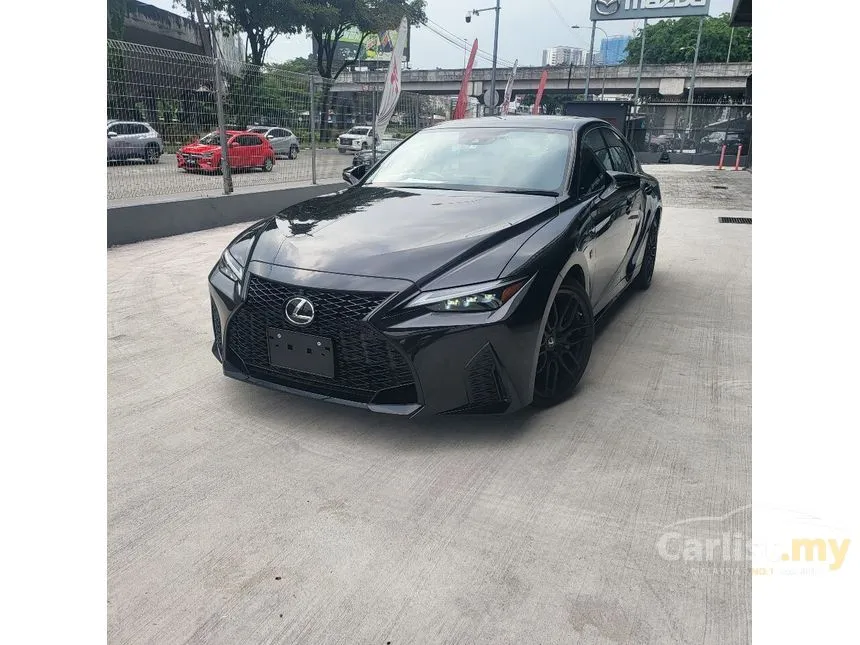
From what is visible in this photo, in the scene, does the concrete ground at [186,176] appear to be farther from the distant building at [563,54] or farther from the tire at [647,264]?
the distant building at [563,54]

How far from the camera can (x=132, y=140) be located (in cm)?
707

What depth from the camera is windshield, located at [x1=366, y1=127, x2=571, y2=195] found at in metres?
3.75

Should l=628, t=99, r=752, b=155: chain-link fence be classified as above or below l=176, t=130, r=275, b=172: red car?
above

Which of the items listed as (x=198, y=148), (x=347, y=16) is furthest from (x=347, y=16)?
(x=198, y=148)

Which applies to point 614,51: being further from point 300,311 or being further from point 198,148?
point 300,311

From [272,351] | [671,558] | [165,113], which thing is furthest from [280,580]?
[165,113]

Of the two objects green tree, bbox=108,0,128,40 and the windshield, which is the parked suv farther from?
green tree, bbox=108,0,128,40

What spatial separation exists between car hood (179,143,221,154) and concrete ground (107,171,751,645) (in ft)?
15.5

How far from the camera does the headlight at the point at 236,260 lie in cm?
308

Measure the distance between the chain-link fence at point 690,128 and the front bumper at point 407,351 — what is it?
84.8 feet

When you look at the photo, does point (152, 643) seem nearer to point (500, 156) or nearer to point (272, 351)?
point (272, 351)

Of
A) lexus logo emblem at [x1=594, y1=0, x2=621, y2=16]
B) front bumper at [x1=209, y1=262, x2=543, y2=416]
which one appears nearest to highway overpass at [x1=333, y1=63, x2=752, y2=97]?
lexus logo emblem at [x1=594, y1=0, x2=621, y2=16]
